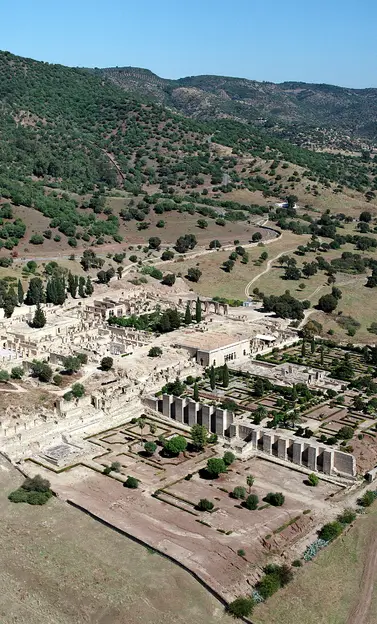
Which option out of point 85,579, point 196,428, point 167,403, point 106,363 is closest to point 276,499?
point 196,428

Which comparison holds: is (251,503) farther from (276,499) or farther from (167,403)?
(167,403)

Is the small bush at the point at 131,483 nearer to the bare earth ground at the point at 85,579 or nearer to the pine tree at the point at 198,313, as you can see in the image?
the bare earth ground at the point at 85,579

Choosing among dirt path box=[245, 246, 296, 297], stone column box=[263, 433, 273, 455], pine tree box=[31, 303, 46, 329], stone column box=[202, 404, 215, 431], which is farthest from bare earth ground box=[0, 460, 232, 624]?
dirt path box=[245, 246, 296, 297]

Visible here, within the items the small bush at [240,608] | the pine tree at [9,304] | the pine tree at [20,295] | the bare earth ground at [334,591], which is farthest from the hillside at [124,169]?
the small bush at [240,608]

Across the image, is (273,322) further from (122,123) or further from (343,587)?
(122,123)

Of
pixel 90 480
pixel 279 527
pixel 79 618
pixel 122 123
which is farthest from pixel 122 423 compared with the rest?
pixel 122 123

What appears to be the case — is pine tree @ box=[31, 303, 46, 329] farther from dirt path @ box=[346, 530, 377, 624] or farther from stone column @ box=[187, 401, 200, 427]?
dirt path @ box=[346, 530, 377, 624]

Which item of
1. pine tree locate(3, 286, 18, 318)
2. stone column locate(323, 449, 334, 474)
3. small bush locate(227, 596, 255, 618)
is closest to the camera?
small bush locate(227, 596, 255, 618)
